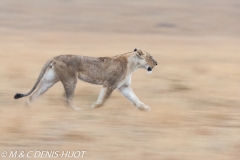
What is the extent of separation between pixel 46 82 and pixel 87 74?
1.92 feet

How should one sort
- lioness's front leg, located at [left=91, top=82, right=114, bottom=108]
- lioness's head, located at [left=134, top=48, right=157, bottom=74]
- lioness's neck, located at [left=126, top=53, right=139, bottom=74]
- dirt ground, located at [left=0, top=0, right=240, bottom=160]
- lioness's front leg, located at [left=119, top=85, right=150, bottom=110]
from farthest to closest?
lioness's head, located at [left=134, top=48, right=157, bottom=74] → lioness's neck, located at [left=126, top=53, right=139, bottom=74] → lioness's front leg, located at [left=119, top=85, right=150, bottom=110] → lioness's front leg, located at [left=91, top=82, right=114, bottom=108] → dirt ground, located at [left=0, top=0, right=240, bottom=160]

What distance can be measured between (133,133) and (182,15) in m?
29.4

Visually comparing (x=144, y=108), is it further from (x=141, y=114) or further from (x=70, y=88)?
(x=70, y=88)

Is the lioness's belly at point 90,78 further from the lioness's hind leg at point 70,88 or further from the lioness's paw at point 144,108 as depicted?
the lioness's paw at point 144,108

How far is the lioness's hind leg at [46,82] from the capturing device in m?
7.95

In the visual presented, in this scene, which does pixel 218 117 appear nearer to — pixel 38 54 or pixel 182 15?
pixel 38 54

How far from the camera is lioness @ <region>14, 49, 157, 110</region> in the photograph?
7.87m

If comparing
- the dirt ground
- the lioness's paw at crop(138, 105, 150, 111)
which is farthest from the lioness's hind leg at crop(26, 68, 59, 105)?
the lioness's paw at crop(138, 105, 150, 111)

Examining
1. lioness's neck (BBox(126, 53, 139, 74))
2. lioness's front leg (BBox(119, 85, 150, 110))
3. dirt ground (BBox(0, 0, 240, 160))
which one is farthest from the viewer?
lioness's neck (BBox(126, 53, 139, 74))

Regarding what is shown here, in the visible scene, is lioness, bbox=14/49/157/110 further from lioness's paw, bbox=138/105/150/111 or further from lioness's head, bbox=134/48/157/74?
lioness's head, bbox=134/48/157/74

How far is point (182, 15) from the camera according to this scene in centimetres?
3531

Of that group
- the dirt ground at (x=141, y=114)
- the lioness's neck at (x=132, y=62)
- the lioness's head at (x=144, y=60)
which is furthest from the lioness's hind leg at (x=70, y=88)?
the lioness's head at (x=144, y=60)

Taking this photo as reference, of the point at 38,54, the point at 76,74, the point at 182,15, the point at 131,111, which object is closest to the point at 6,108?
the point at 76,74

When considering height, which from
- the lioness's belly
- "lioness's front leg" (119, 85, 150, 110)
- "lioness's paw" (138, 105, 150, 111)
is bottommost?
"lioness's paw" (138, 105, 150, 111)
